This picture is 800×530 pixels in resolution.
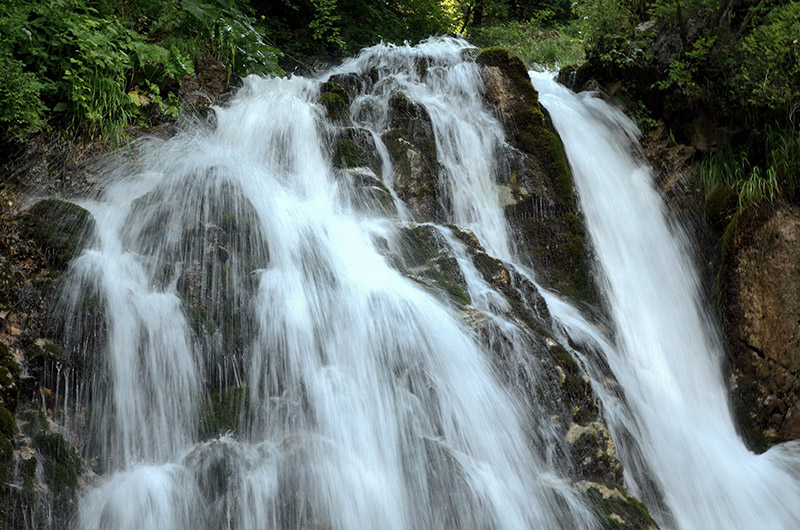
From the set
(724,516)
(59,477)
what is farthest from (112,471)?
(724,516)

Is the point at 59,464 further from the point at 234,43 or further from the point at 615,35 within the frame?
the point at 615,35

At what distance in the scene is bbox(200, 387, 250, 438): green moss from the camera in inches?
148

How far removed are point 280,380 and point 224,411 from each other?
14.9 inches

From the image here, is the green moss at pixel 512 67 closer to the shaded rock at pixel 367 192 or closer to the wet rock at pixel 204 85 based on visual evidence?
the shaded rock at pixel 367 192

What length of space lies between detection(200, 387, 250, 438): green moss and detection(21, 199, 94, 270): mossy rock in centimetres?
141

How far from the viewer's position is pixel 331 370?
4.11m

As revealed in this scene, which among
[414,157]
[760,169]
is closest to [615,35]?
[760,169]

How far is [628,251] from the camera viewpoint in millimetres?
6590

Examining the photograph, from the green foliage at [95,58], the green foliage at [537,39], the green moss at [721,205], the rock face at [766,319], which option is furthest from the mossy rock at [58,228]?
the green foliage at [537,39]

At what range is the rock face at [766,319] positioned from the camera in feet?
19.0

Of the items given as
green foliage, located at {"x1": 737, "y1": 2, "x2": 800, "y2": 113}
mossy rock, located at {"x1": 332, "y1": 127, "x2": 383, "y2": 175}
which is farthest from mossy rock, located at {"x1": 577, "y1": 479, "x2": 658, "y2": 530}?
green foliage, located at {"x1": 737, "y1": 2, "x2": 800, "y2": 113}

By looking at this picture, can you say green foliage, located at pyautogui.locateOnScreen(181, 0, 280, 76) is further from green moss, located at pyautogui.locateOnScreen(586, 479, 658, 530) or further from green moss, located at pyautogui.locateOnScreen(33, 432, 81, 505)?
green moss, located at pyautogui.locateOnScreen(586, 479, 658, 530)

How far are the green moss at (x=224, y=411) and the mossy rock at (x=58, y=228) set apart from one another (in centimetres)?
141

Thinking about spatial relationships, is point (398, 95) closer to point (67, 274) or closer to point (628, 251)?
point (628, 251)
